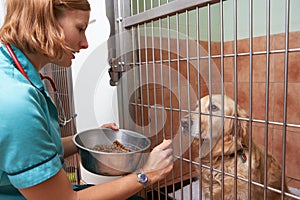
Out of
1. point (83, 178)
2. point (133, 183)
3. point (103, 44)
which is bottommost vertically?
point (83, 178)

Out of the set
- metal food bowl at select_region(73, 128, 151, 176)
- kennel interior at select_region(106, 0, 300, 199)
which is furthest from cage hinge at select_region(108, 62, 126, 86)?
metal food bowl at select_region(73, 128, 151, 176)

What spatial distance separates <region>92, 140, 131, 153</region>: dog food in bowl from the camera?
38.9 inches

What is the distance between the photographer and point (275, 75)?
178cm

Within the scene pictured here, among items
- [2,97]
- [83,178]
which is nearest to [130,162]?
[2,97]

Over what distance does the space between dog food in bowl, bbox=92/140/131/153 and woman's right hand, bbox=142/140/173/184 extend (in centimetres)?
16

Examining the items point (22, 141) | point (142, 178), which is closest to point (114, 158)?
point (142, 178)

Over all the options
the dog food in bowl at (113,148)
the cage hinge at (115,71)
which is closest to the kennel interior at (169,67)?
the cage hinge at (115,71)

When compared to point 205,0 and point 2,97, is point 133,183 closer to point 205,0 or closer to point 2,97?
point 2,97

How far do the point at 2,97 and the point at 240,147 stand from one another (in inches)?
35.8

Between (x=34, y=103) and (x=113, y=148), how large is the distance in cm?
46

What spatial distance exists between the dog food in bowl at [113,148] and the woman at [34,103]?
0.66ft

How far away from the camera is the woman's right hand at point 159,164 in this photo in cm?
83

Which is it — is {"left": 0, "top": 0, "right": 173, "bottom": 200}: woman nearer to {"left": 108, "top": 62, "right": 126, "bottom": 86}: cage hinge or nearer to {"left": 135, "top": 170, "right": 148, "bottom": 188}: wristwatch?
{"left": 135, "top": 170, "right": 148, "bottom": 188}: wristwatch

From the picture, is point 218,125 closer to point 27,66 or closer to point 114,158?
point 114,158
